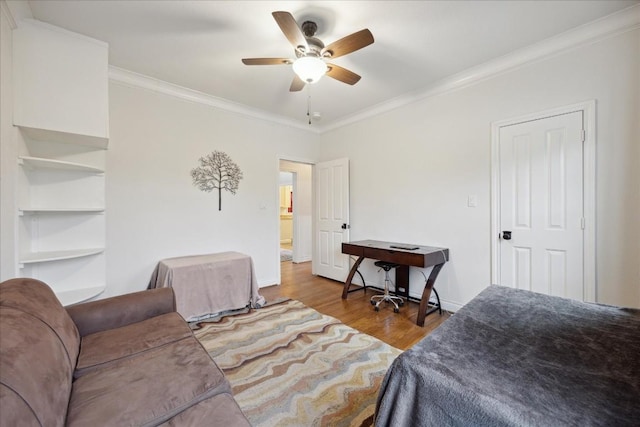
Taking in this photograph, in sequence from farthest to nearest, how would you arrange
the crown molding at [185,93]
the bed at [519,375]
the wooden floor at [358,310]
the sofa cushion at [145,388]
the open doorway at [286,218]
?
the open doorway at [286,218] → the crown molding at [185,93] → the wooden floor at [358,310] → the sofa cushion at [145,388] → the bed at [519,375]

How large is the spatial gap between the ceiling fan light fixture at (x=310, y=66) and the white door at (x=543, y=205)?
1.99 m

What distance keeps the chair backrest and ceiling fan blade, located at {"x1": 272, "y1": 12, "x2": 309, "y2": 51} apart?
195cm

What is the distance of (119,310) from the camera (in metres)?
1.75

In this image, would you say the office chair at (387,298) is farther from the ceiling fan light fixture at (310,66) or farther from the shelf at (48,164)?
the shelf at (48,164)

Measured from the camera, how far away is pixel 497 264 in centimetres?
275

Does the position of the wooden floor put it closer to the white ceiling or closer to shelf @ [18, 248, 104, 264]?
shelf @ [18, 248, 104, 264]

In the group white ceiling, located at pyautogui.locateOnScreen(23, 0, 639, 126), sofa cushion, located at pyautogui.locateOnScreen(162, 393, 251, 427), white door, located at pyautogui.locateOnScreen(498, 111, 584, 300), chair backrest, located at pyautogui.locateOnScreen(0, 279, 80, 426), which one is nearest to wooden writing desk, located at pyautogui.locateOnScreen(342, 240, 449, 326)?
white door, located at pyautogui.locateOnScreen(498, 111, 584, 300)

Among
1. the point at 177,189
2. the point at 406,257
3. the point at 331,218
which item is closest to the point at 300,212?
the point at 331,218

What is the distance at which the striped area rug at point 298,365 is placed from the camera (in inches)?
61.7

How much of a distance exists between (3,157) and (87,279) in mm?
1324

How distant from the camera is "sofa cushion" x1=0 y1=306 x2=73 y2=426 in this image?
739mm

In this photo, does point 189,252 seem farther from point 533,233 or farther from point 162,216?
point 533,233

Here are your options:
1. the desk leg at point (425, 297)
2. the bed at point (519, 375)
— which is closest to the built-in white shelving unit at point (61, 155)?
the bed at point (519, 375)

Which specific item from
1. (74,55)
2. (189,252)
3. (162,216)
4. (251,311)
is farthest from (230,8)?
(251,311)
